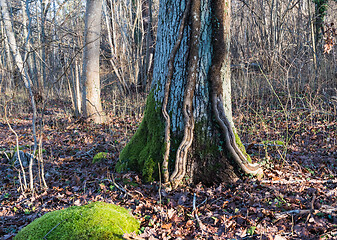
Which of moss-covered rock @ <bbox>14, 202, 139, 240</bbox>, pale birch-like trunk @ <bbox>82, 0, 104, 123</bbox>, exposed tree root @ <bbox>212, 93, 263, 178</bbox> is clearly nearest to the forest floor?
exposed tree root @ <bbox>212, 93, 263, 178</bbox>

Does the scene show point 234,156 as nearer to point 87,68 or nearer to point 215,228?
point 215,228

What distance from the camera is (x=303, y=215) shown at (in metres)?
2.59

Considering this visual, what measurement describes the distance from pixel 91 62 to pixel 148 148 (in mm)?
4938

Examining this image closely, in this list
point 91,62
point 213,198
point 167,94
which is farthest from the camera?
point 91,62

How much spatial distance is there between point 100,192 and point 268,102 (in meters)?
6.61

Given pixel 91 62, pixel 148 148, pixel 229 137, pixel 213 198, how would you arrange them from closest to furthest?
pixel 213 198 → pixel 229 137 → pixel 148 148 → pixel 91 62

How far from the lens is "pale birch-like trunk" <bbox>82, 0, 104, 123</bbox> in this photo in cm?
757

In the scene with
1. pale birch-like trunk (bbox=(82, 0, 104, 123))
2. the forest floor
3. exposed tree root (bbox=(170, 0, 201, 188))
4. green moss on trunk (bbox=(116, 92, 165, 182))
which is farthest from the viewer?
pale birch-like trunk (bbox=(82, 0, 104, 123))

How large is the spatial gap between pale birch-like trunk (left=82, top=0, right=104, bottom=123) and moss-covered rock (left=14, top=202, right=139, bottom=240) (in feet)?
17.5

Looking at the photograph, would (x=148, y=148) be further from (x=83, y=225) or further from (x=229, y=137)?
(x=83, y=225)

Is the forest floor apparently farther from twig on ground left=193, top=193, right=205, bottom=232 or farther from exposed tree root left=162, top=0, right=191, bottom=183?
exposed tree root left=162, top=0, right=191, bottom=183

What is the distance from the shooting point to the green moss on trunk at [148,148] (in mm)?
3557

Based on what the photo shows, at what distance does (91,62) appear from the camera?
7.64 m

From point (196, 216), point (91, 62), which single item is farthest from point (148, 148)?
point (91, 62)
